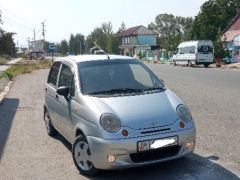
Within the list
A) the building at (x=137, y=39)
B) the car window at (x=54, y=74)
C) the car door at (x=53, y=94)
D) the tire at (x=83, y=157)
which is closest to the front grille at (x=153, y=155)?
the tire at (x=83, y=157)

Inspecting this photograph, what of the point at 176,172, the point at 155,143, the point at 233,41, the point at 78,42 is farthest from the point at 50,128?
the point at 78,42

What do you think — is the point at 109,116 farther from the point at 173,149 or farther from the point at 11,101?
the point at 11,101

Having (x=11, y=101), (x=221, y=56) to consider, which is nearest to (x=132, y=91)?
(x=11, y=101)

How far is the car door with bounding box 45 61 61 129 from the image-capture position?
25.8 feet

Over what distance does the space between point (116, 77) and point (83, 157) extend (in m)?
1.45

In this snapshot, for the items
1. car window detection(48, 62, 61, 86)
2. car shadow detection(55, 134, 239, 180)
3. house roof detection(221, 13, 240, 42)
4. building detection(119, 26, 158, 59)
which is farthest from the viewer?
building detection(119, 26, 158, 59)

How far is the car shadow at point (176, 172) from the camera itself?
19.1 ft

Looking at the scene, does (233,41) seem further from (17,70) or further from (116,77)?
(116,77)

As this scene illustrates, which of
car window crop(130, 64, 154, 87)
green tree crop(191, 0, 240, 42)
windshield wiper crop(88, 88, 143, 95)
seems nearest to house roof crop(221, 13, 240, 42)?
green tree crop(191, 0, 240, 42)

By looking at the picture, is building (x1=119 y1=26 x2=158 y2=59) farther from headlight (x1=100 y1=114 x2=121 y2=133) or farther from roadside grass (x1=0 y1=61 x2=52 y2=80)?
headlight (x1=100 y1=114 x2=121 y2=133)

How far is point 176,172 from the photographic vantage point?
236 inches

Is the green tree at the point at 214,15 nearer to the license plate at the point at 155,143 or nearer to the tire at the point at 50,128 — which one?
the tire at the point at 50,128

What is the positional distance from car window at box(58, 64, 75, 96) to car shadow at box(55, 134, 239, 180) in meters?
1.48

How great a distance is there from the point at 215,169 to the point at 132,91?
5.28ft
